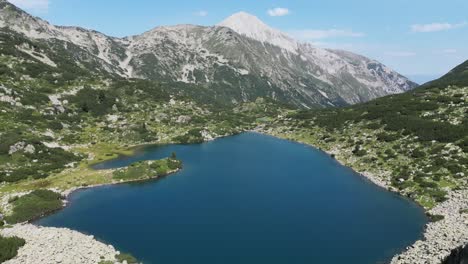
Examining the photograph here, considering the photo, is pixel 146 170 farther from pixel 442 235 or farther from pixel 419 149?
pixel 419 149

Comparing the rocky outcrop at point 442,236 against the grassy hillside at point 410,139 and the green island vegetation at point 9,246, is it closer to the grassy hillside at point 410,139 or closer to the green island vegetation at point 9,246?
the grassy hillside at point 410,139

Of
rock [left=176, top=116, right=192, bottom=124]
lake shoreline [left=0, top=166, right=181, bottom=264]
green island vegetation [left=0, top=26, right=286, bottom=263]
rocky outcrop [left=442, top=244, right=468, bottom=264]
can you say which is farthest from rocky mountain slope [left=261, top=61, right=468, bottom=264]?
green island vegetation [left=0, top=26, right=286, bottom=263]

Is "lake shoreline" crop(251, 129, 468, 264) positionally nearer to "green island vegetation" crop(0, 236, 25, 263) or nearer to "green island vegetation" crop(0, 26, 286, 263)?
"green island vegetation" crop(0, 26, 286, 263)

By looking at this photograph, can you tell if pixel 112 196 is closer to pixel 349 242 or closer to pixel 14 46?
pixel 349 242

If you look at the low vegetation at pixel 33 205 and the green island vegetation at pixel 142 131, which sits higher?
the green island vegetation at pixel 142 131

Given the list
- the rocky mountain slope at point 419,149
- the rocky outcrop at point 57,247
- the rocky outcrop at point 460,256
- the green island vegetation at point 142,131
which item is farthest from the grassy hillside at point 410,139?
the rocky outcrop at point 460,256

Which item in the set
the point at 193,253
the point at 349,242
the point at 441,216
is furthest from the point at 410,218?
the point at 193,253
